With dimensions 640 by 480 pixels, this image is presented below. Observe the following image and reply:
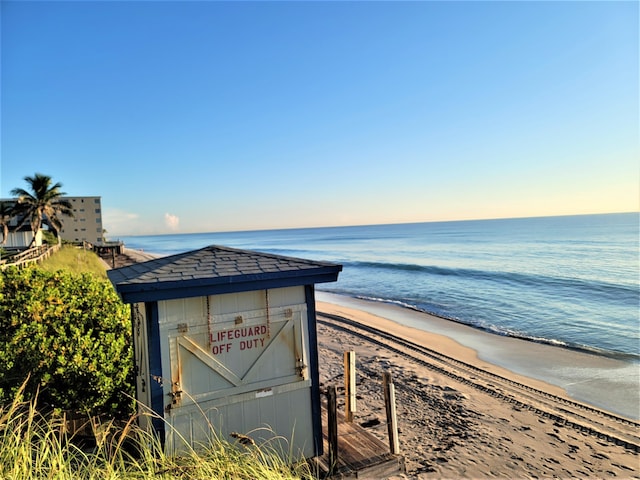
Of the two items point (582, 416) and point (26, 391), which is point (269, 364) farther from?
point (582, 416)

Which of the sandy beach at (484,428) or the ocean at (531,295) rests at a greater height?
the sandy beach at (484,428)

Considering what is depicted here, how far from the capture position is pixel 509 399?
9.86 metres

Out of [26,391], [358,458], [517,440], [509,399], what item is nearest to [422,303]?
[509,399]

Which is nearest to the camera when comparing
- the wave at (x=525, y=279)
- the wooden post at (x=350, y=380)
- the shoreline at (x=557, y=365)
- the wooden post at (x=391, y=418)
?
the wooden post at (x=391, y=418)

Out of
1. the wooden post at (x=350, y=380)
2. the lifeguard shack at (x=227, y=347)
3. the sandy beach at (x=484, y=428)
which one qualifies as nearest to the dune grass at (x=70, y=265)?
the sandy beach at (x=484, y=428)

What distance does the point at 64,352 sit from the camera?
18.8ft

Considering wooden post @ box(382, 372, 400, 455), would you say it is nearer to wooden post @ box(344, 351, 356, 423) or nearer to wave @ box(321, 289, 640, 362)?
wooden post @ box(344, 351, 356, 423)

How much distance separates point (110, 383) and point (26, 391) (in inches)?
44.0

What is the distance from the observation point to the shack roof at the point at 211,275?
4273 millimetres

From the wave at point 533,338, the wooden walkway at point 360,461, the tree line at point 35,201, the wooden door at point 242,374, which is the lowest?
the wave at point 533,338

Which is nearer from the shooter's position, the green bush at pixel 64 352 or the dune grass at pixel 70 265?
the green bush at pixel 64 352

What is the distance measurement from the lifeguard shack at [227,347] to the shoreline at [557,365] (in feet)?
29.4

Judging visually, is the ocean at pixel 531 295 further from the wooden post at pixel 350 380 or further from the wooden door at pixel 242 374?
the wooden door at pixel 242 374

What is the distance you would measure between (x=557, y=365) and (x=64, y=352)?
45.8ft
